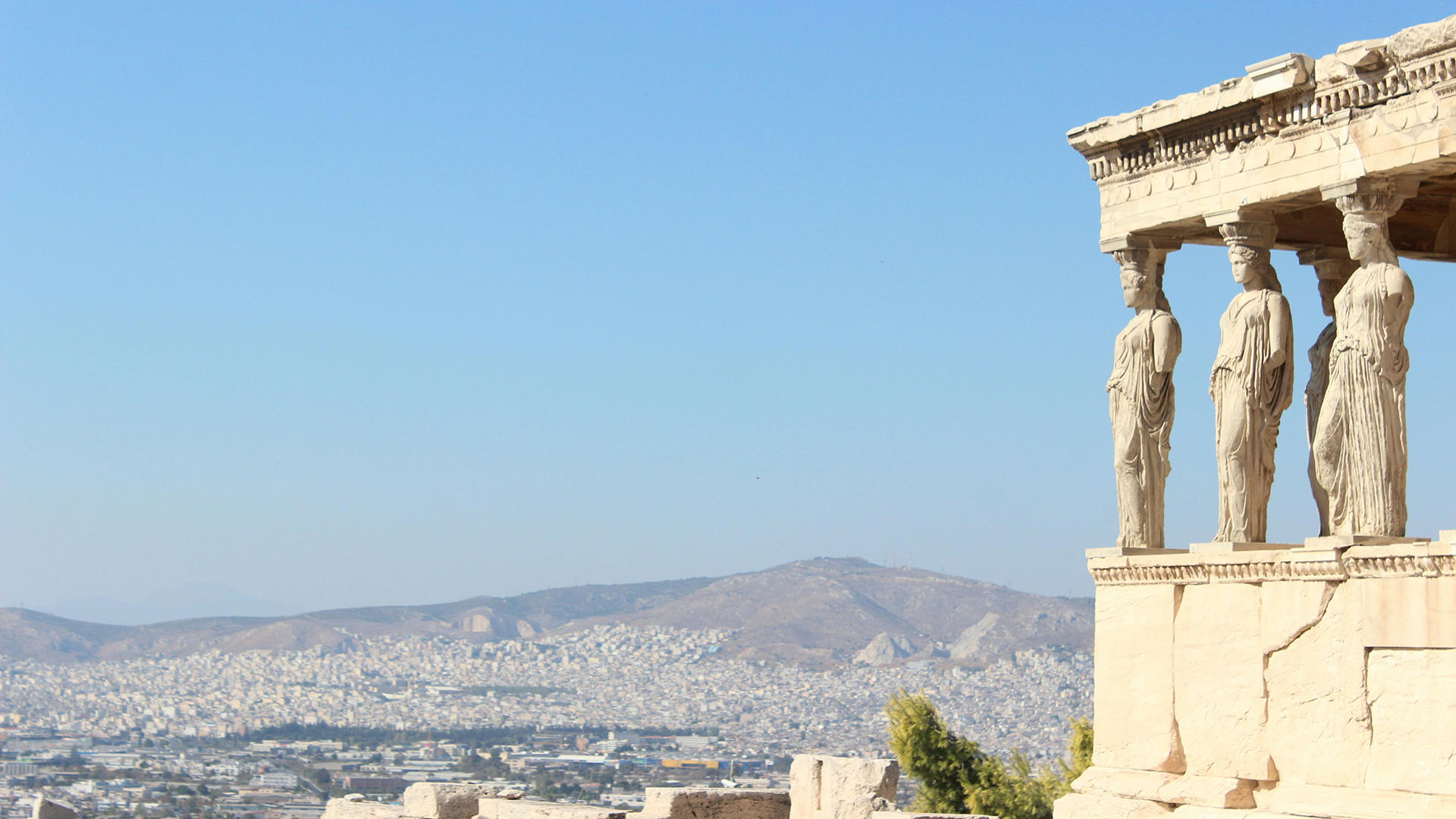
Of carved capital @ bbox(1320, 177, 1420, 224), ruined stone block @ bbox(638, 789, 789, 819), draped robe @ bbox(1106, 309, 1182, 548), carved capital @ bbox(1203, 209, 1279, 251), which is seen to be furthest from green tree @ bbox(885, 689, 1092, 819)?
carved capital @ bbox(1320, 177, 1420, 224)

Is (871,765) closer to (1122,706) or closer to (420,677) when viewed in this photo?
(1122,706)

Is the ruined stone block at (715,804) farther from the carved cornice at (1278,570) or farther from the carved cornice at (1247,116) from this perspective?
the carved cornice at (1247,116)

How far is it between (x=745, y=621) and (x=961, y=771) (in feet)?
185

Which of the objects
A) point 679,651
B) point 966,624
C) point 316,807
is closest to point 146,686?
point 679,651

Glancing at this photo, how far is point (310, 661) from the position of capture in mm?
88125

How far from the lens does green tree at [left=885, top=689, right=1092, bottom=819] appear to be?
2323 cm

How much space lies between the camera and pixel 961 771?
2389cm

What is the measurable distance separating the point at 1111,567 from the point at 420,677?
3037 inches

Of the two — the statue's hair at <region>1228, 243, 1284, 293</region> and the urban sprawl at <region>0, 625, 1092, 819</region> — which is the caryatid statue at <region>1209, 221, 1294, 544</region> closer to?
the statue's hair at <region>1228, 243, 1284, 293</region>

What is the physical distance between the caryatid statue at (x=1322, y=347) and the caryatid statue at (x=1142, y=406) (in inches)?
33.3

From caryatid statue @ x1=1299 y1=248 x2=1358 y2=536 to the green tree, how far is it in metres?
12.1

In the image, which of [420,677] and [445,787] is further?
[420,677]

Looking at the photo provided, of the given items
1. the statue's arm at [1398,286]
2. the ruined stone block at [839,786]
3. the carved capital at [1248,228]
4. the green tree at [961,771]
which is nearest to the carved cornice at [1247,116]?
the carved capital at [1248,228]

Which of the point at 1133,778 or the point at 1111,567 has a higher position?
the point at 1111,567
